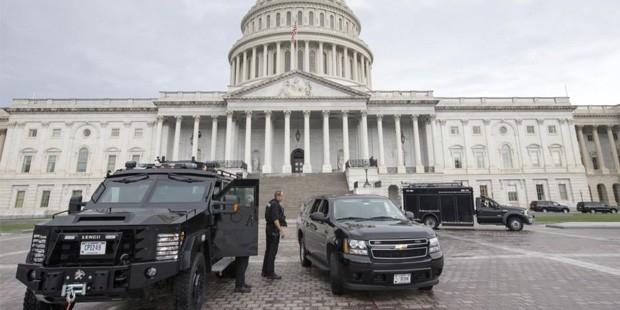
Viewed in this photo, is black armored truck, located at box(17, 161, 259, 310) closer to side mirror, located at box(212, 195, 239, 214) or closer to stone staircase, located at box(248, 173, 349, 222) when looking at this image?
side mirror, located at box(212, 195, 239, 214)

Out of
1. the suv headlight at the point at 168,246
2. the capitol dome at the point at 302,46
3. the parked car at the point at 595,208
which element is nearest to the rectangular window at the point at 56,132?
the capitol dome at the point at 302,46

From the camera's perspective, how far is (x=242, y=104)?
39.7 m

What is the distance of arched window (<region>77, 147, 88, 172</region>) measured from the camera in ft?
137

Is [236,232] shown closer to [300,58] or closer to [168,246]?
[168,246]

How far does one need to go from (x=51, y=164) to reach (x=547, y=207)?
209ft

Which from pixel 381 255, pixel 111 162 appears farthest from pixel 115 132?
pixel 381 255

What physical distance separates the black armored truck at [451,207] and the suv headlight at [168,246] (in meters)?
17.0

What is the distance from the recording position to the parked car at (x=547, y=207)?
3641 cm

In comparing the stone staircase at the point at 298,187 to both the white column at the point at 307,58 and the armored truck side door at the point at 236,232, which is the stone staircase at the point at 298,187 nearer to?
the armored truck side door at the point at 236,232

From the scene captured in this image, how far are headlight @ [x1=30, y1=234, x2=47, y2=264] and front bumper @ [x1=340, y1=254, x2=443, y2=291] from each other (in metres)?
4.54

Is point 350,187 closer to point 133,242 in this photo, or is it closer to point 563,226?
point 563,226

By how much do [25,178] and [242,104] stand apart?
3021 centimetres

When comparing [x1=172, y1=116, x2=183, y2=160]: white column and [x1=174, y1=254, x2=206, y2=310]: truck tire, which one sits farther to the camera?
[x1=172, y1=116, x2=183, y2=160]: white column

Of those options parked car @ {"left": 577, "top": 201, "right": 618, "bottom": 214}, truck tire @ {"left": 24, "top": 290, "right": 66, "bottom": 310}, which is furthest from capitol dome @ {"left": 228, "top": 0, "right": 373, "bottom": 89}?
truck tire @ {"left": 24, "top": 290, "right": 66, "bottom": 310}
